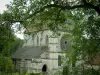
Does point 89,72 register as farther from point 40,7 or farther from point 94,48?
point 40,7

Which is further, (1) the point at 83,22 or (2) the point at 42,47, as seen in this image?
(2) the point at 42,47

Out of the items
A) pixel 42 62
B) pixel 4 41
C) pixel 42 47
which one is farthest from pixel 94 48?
pixel 42 47

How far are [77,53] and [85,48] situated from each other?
45.7 inches

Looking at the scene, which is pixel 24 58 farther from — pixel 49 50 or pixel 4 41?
pixel 4 41

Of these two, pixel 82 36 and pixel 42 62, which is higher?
pixel 82 36

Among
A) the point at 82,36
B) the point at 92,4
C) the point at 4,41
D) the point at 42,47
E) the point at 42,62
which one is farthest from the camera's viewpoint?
the point at 42,47

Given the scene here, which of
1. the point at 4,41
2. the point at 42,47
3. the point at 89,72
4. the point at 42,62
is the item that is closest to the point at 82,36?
the point at 89,72

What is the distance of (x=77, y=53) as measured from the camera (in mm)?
16609

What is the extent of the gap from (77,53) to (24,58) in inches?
1309

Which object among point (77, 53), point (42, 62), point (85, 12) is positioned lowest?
point (42, 62)

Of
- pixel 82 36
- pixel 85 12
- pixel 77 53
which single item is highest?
pixel 85 12

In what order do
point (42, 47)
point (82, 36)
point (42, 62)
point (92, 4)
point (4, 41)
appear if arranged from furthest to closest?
point (42, 47), point (42, 62), point (82, 36), point (4, 41), point (92, 4)

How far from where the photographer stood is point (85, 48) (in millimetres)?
15578

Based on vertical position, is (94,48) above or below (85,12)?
below
